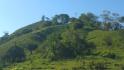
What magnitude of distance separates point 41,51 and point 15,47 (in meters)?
16.8

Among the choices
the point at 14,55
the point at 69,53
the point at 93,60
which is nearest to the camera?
the point at 93,60

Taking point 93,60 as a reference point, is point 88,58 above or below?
above

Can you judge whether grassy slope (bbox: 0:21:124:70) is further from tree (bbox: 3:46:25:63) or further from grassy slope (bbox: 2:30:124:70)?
tree (bbox: 3:46:25:63)

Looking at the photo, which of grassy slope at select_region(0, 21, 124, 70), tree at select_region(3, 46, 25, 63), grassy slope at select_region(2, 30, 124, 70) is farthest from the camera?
tree at select_region(3, 46, 25, 63)

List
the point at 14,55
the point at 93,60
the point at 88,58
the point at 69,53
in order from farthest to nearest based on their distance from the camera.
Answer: the point at 14,55, the point at 69,53, the point at 88,58, the point at 93,60

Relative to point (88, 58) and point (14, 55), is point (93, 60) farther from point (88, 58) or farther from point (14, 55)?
point (14, 55)

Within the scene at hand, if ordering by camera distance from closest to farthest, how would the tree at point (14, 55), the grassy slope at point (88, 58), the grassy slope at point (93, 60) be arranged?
the grassy slope at point (93, 60) → the grassy slope at point (88, 58) → the tree at point (14, 55)

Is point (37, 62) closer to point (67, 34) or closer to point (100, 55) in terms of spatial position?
point (100, 55)

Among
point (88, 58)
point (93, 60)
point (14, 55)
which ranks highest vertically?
point (14, 55)

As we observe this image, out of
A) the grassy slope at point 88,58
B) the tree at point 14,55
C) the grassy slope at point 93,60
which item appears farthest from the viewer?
the tree at point 14,55

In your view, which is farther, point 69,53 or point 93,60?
point 69,53

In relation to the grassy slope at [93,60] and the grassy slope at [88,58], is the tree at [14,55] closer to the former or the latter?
the grassy slope at [88,58]

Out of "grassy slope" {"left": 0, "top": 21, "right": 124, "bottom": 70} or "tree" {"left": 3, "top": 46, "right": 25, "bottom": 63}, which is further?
"tree" {"left": 3, "top": 46, "right": 25, "bottom": 63}

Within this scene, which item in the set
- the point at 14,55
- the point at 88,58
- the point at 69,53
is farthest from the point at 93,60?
the point at 14,55
